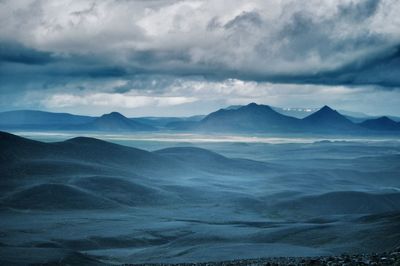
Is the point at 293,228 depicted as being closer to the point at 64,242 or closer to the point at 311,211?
the point at 64,242

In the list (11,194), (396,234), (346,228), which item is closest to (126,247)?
(346,228)

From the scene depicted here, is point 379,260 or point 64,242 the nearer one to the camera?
point 379,260

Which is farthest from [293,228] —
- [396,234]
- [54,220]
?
[54,220]

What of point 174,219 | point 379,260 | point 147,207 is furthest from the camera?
point 147,207

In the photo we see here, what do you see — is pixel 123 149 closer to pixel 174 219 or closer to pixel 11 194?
pixel 11 194

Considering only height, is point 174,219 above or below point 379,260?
below

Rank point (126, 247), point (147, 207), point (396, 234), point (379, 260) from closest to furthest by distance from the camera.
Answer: point (379, 260)
point (396, 234)
point (126, 247)
point (147, 207)
